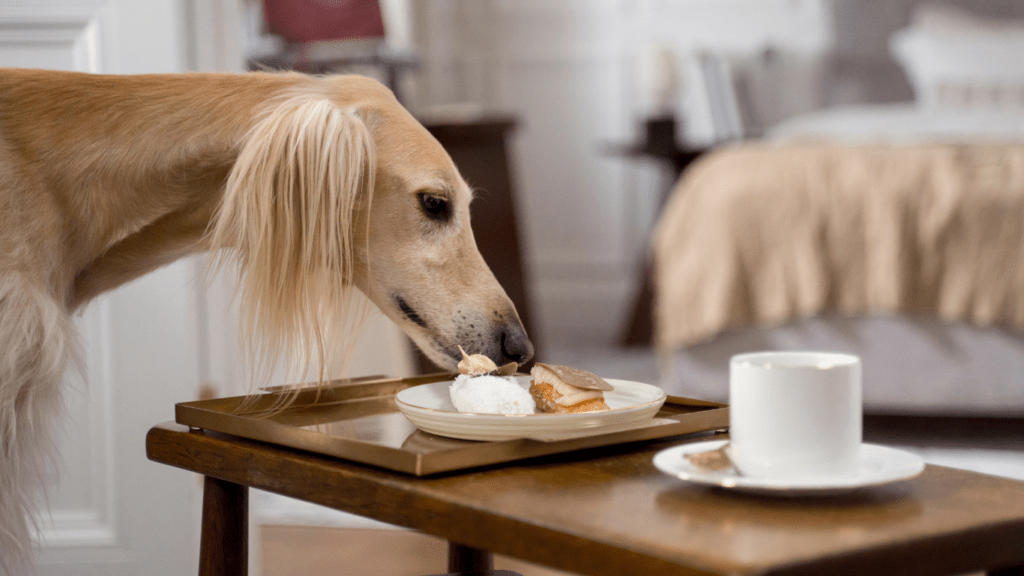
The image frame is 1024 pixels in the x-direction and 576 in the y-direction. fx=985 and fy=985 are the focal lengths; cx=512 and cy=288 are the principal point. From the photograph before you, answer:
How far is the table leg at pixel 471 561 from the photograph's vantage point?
107 centimetres

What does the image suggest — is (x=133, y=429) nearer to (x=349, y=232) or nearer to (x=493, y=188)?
(x=349, y=232)

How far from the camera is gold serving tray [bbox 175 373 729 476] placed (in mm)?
728

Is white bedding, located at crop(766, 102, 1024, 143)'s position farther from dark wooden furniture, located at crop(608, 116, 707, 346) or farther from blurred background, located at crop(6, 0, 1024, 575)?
dark wooden furniture, located at crop(608, 116, 707, 346)

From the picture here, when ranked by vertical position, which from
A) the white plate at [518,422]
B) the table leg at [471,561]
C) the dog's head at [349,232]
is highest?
the dog's head at [349,232]

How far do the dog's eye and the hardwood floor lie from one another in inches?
35.8

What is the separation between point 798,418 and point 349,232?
0.52 metres

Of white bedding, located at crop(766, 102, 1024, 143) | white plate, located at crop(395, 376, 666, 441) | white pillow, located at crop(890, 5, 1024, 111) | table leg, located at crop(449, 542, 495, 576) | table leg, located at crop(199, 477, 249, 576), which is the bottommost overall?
table leg, located at crop(449, 542, 495, 576)

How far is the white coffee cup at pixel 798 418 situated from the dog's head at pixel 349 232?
1.51 feet

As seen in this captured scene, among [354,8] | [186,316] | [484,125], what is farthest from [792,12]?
[186,316]

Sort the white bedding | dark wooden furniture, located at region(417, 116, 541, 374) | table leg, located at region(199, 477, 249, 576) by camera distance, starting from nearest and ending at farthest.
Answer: table leg, located at region(199, 477, 249, 576)
the white bedding
dark wooden furniture, located at region(417, 116, 541, 374)

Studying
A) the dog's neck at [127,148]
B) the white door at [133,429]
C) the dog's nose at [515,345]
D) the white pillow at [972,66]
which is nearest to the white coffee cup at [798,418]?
the dog's nose at [515,345]

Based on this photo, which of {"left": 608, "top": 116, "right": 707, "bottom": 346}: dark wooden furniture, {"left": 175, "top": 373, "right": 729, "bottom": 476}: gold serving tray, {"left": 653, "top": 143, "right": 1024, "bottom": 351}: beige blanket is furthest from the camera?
{"left": 608, "top": 116, "right": 707, "bottom": 346}: dark wooden furniture

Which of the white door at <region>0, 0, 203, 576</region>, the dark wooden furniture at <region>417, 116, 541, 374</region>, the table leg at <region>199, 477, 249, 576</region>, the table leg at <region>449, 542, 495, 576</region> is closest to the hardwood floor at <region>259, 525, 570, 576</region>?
the white door at <region>0, 0, 203, 576</region>

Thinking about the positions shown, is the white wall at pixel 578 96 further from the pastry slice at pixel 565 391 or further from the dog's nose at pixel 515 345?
the pastry slice at pixel 565 391
